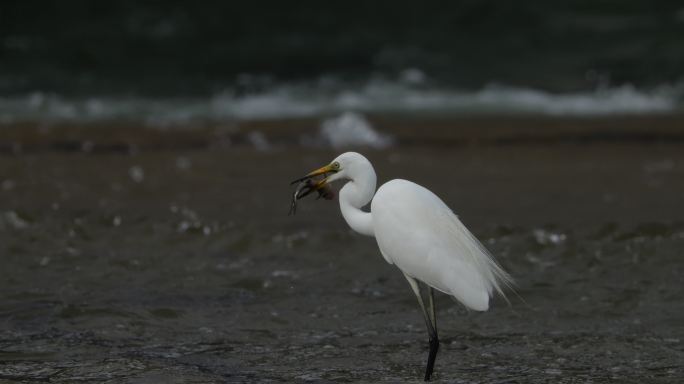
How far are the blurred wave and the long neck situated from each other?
6553 mm

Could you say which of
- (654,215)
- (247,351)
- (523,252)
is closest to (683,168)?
(654,215)

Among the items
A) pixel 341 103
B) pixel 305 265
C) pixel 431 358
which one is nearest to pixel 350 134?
pixel 341 103

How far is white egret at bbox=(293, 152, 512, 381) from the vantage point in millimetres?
4395

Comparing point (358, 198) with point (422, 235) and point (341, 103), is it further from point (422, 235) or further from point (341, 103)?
point (341, 103)

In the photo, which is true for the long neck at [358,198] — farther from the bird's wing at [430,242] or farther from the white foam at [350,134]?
the white foam at [350,134]

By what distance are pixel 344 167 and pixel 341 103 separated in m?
7.73

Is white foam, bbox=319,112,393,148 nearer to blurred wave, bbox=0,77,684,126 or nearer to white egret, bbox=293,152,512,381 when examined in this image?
blurred wave, bbox=0,77,684,126

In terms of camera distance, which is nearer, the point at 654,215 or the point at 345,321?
the point at 345,321

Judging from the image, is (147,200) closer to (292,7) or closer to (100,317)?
(100,317)

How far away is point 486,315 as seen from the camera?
5.53 meters

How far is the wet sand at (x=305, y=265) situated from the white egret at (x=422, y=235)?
40cm

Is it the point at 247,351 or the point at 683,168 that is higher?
the point at 683,168

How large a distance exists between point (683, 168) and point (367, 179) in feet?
16.1

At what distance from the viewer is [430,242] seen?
441 centimetres
